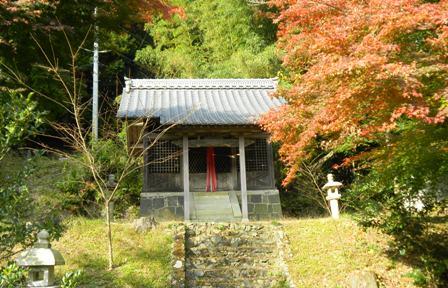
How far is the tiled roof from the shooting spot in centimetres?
1157

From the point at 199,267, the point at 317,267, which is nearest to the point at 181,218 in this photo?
the point at 199,267

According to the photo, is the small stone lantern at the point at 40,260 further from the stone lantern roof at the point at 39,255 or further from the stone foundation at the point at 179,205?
the stone foundation at the point at 179,205

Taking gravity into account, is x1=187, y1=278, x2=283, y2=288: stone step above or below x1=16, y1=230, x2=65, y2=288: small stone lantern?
below

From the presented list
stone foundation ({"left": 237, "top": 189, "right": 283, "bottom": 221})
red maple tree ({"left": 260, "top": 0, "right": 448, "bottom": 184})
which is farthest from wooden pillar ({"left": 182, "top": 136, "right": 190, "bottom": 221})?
red maple tree ({"left": 260, "top": 0, "right": 448, "bottom": 184})

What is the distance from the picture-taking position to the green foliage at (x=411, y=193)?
5.70 metres

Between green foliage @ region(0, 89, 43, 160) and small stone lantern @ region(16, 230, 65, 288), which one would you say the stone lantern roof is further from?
green foliage @ region(0, 89, 43, 160)

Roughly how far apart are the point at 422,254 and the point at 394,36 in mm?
3966

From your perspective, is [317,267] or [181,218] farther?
[181,218]

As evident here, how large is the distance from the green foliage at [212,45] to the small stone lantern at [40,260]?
44.6 ft

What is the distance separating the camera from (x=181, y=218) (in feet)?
38.7

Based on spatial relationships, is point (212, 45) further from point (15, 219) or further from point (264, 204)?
point (15, 219)

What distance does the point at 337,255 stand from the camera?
759 centimetres

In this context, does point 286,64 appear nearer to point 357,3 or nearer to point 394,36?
point 357,3

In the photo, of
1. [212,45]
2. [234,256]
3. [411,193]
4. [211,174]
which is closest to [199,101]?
[211,174]
